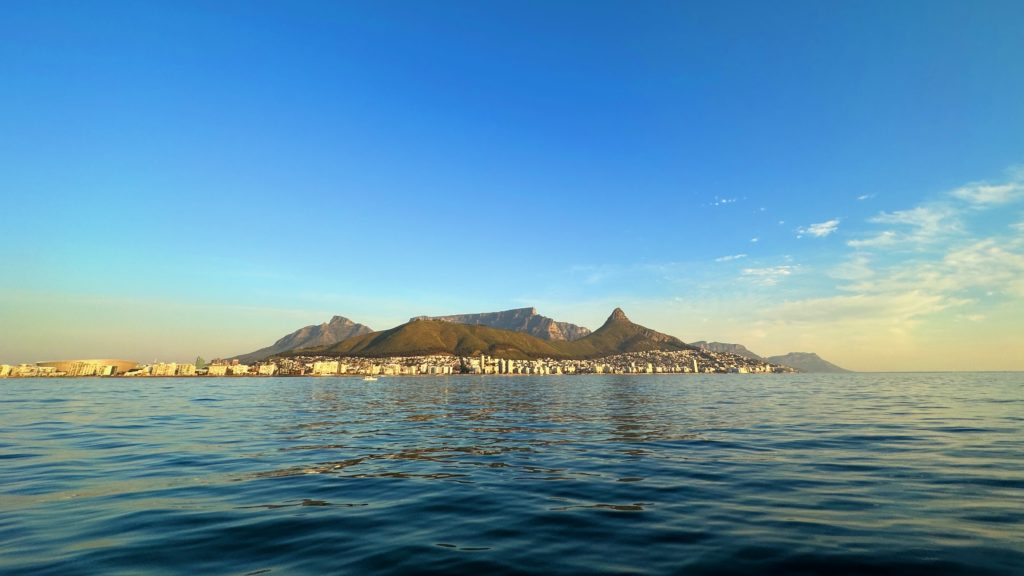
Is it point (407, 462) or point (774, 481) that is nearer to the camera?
point (774, 481)

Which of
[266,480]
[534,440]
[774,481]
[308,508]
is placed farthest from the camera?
[534,440]

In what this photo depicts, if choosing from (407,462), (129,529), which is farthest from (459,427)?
(129,529)

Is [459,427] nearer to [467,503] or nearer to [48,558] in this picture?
[467,503]

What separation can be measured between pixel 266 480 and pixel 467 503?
8.93 m

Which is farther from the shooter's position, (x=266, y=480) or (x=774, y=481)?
(x=266, y=480)

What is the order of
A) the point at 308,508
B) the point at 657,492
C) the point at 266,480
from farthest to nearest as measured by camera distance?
1. the point at 266,480
2. the point at 657,492
3. the point at 308,508

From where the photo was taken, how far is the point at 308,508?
1426cm

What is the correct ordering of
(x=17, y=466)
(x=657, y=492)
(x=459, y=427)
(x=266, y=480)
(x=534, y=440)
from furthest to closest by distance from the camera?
(x=459, y=427) < (x=534, y=440) < (x=17, y=466) < (x=266, y=480) < (x=657, y=492)

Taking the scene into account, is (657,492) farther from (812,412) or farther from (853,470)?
(812,412)

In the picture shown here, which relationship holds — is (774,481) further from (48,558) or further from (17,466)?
(17,466)

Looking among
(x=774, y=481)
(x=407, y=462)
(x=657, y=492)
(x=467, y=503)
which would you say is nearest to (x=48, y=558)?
(x=467, y=503)

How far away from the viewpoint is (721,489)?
15.9 m

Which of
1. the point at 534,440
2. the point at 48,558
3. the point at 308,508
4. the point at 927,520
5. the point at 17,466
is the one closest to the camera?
the point at 48,558

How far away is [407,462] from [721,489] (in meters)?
13.6
